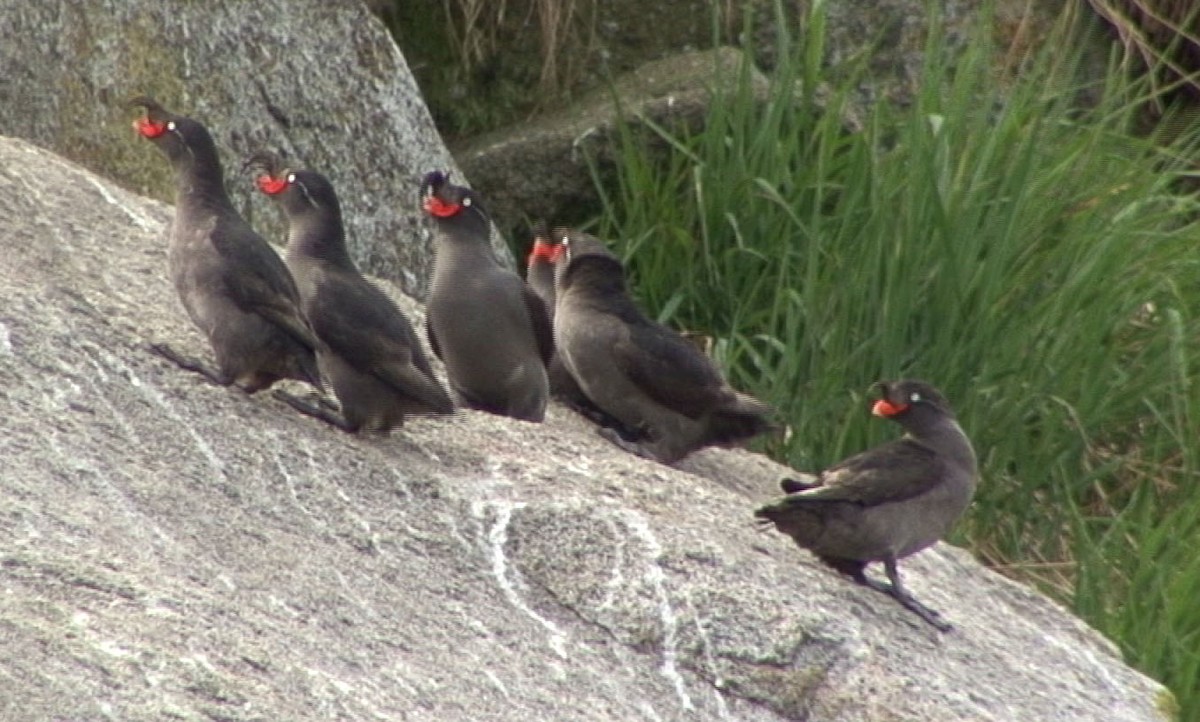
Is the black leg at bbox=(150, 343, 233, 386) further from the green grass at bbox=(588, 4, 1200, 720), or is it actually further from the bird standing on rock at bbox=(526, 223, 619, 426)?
the green grass at bbox=(588, 4, 1200, 720)

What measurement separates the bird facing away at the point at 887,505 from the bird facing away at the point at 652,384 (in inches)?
30.1

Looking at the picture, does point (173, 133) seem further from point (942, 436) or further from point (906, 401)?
point (942, 436)

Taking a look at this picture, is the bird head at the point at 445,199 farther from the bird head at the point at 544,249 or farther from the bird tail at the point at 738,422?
the bird tail at the point at 738,422

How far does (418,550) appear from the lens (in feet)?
18.7

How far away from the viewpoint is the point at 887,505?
6277 millimetres

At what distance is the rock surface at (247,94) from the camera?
8391 millimetres

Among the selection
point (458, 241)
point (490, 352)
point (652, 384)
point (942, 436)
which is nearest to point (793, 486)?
point (942, 436)

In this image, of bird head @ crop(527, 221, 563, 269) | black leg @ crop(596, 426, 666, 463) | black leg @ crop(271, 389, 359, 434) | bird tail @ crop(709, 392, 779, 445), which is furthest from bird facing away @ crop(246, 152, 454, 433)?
bird head @ crop(527, 221, 563, 269)

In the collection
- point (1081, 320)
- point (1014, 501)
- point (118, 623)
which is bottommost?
point (1014, 501)

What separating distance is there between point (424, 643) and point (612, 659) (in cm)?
49

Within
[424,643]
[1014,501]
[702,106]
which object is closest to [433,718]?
[424,643]

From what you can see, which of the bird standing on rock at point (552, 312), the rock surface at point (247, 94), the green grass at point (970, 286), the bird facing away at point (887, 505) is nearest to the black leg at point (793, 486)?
the bird facing away at point (887, 505)

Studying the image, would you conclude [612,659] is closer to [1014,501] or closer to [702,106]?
[1014,501]

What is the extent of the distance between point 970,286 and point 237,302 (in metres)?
3.37
